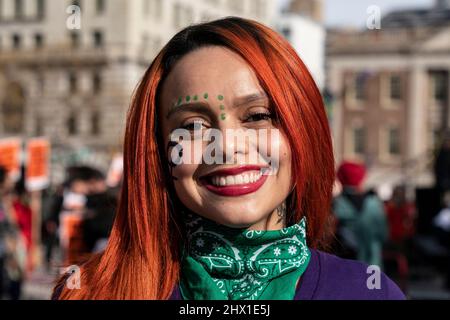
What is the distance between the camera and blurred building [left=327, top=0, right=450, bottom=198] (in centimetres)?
4281

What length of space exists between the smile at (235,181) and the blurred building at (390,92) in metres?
41.1

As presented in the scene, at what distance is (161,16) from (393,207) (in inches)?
951

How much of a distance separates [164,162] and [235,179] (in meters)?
0.18

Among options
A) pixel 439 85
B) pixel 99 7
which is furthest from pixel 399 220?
pixel 439 85

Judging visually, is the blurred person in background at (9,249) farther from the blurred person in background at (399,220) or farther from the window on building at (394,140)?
the window on building at (394,140)

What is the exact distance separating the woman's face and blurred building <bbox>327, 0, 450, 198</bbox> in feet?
135

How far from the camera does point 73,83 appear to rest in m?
45.3

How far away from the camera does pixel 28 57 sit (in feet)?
147

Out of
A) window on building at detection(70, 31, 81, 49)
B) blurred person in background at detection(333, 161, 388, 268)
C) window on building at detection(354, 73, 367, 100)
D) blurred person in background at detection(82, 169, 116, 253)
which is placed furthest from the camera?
window on building at detection(70, 31, 81, 49)

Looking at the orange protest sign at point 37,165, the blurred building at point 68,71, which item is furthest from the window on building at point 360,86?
the orange protest sign at point 37,165

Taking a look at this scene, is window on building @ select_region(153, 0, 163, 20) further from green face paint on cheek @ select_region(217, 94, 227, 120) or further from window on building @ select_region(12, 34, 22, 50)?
green face paint on cheek @ select_region(217, 94, 227, 120)

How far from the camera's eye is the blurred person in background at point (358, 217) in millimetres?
7586

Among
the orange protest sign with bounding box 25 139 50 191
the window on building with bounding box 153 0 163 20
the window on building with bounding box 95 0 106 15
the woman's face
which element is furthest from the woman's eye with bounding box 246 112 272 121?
the window on building with bounding box 95 0 106 15
